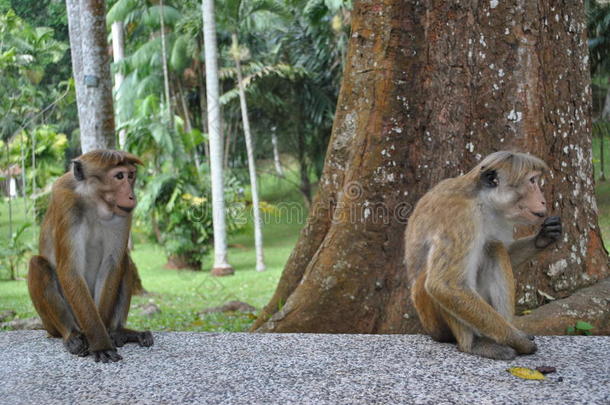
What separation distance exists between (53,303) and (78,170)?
0.91m

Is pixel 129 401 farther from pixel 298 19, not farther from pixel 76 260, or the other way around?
pixel 298 19

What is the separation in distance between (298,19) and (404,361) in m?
25.6

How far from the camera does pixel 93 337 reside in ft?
13.8

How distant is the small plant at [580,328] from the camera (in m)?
5.02

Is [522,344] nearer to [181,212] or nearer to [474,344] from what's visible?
[474,344]

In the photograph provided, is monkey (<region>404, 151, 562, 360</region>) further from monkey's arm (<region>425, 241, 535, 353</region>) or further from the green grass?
the green grass

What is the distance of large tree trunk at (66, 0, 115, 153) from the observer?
30.2 feet

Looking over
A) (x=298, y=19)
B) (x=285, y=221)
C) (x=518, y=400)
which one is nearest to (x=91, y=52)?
(x=518, y=400)

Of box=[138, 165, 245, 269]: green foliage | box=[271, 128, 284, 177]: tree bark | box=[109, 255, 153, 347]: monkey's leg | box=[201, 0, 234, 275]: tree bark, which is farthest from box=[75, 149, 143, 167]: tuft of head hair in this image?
box=[271, 128, 284, 177]: tree bark

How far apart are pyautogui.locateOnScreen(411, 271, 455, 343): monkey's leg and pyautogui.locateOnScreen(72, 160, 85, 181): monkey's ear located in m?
2.29

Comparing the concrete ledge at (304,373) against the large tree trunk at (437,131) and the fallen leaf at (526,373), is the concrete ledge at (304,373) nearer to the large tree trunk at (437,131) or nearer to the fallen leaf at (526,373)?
the fallen leaf at (526,373)

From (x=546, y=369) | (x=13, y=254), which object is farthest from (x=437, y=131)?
(x=13, y=254)

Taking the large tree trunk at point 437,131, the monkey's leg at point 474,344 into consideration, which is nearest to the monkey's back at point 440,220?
the monkey's leg at point 474,344

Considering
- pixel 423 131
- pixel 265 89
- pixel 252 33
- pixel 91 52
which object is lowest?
pixel 423 131
